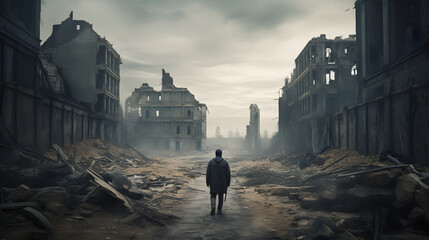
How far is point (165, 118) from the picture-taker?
164 ft

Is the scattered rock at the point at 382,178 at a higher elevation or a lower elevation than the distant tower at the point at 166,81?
lower

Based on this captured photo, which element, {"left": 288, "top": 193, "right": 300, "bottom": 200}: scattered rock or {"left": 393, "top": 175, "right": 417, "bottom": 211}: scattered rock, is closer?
{"left": 393, "top": 175, "right": 417, "bottom": 211}: scattered rock

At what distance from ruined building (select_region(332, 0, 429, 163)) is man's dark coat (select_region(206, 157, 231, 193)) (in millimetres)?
6773

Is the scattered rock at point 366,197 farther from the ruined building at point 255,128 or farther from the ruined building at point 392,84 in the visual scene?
the ruined building at point 255,128

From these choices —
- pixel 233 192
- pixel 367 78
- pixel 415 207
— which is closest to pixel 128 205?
pixel 233 192

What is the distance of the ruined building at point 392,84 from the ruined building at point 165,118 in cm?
3347

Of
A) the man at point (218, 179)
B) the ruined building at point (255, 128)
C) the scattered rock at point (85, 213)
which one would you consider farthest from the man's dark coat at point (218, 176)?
the ruined building at point (255, 128)

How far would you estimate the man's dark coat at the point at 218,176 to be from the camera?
791 centimetres

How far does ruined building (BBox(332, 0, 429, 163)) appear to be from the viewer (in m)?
10.2

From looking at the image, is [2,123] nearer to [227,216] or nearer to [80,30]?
[227,216]

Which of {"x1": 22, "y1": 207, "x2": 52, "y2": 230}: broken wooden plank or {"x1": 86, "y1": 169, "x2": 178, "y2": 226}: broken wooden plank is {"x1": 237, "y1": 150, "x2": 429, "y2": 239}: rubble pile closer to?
{"x1": 86, "y1": 169, "x2": 178, "y2": 226}: broken wooden plank

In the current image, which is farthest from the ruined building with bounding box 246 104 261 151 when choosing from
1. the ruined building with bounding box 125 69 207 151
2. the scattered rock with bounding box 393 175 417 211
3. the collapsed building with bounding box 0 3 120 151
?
the scattered rock with bounding box 393 175 417 211

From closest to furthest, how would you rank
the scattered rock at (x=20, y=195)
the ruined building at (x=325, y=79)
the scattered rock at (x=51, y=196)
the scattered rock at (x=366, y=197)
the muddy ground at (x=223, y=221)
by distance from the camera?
1. the muddy ground at (x=223, y=221)
2. the scattered rock at (x=366, y=197)
3. the scattered rock at (x=20, y=195)
4. the scattered rock at (x=51, y=196)
5. the ruined building at (x=325, y=79)

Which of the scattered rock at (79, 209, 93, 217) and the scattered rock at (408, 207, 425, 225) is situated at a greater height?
the scattered rock at (408, 207, 425, 225)
